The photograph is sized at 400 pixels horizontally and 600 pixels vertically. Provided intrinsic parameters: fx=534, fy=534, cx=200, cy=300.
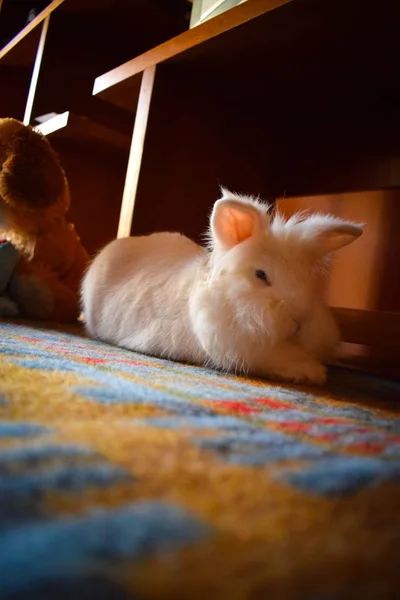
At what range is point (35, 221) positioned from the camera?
1679mm

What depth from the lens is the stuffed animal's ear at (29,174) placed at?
1587mm

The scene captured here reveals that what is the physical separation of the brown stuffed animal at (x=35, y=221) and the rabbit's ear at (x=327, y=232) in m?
0.89

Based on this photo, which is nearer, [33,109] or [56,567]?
[56,567]

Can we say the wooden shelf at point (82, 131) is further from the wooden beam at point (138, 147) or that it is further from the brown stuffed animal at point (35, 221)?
the wooden beam at point (138, 147)

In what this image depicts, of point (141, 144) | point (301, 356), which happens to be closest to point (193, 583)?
point (301, 356)

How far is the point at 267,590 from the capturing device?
223mm

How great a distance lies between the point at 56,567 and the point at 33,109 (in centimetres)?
222

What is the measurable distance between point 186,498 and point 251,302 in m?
0.64

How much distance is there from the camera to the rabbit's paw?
91 centimetres

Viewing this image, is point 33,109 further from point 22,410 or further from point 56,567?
point 56,567

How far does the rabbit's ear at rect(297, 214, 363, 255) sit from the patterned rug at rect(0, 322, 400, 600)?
1.58 feet

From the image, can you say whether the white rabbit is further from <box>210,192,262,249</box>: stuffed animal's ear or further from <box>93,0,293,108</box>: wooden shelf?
<box>93,0,293,108</box>: wooden shelf

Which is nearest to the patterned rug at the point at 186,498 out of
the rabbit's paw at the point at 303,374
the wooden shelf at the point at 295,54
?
the rabbit's paw at the point at 303,374

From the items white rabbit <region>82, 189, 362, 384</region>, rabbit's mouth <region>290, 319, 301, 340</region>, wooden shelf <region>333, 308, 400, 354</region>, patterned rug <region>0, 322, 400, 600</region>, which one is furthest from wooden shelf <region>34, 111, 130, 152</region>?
patterned rug <region>0, 322, 400, 600</region>
